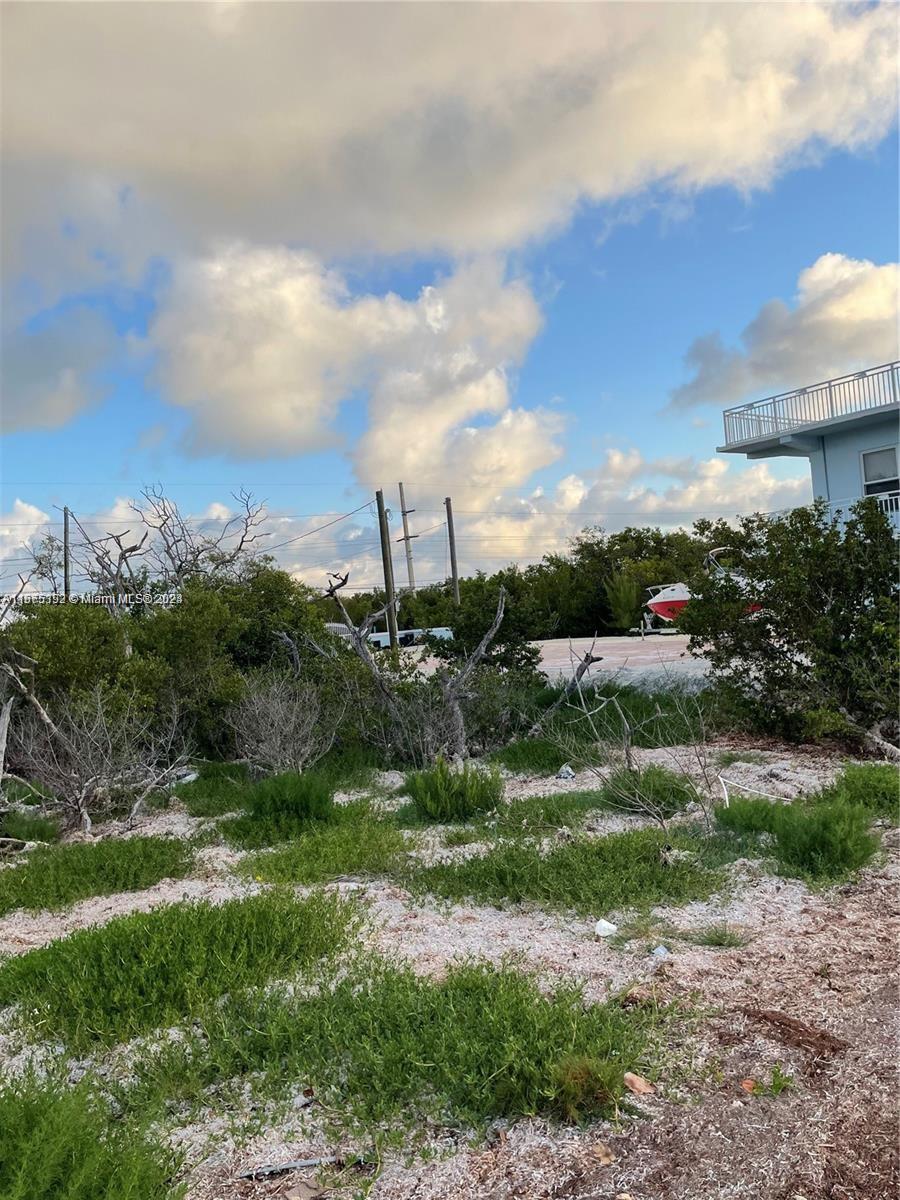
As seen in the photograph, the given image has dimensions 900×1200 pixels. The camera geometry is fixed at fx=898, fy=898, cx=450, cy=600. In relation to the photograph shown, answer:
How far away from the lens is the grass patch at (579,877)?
483 centimetres

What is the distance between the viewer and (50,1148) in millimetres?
2389

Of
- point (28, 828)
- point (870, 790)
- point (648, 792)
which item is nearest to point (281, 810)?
point (28, 828)

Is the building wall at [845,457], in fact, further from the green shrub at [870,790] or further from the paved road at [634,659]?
the green shrub at [870,790]

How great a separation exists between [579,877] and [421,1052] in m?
2.15

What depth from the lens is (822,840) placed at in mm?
5258

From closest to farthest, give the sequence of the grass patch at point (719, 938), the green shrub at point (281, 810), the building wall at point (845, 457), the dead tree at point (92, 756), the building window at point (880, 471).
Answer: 1. the grass patch at point (719, 938)
2. the green shrub at point (281, 810)
3. the dead tree at point (92, 756)
4. the building window at point (880, 471)
5. the building wall at point (845, 457)

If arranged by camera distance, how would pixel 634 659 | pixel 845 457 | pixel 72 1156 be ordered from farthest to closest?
1. pixel 634 659
2. pixel 845 457
3. pixel 72 1156

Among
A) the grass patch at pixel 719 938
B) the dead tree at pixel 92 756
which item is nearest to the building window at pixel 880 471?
the dead tree at pixel 92 756

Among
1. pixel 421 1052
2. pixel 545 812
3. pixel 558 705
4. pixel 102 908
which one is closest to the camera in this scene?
pixel 421 1052

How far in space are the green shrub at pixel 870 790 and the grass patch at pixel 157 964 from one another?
3.86 meters

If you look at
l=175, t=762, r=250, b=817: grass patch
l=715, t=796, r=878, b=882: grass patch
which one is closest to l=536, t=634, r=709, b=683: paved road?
l=175, t=762, r=250, b=817: grass patch

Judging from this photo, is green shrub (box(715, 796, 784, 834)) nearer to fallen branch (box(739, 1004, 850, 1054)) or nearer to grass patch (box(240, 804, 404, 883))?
grass patch (box(240, 804, 404, 883))

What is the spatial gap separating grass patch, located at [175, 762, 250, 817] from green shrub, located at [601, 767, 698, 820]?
3.42 meters

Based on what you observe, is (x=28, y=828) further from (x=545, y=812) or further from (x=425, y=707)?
(x=545, y=812)
